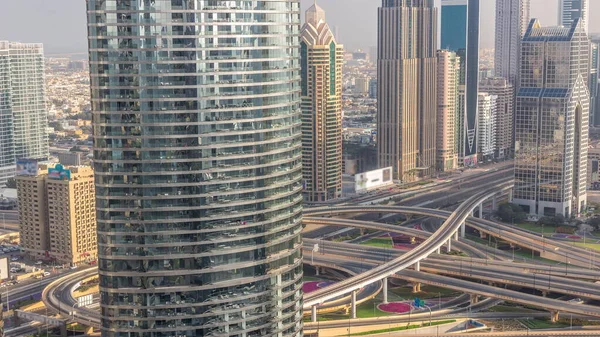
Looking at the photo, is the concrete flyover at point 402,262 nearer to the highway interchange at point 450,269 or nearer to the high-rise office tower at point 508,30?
the highway interchange at point 450,269

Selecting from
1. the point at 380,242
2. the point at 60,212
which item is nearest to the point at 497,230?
the point at 380,242

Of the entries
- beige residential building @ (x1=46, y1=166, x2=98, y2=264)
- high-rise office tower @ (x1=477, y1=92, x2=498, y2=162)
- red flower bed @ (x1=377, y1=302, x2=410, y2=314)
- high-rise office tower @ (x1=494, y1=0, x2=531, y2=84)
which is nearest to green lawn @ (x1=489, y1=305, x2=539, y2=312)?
red flower bed @ (x1=377, y1=302, x2=410, y2=314)

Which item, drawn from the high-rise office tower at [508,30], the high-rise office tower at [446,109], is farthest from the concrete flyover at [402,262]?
the high-rise office tower at [508,30]

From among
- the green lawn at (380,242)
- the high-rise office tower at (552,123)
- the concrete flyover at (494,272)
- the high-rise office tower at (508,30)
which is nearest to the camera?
the concrete flyover at (494,272)

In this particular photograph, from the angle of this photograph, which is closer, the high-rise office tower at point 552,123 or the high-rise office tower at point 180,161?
the high-rise office tower at point 180,161

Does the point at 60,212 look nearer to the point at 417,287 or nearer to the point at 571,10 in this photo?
the point at 417,287

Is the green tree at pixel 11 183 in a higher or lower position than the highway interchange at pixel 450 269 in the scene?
higher
